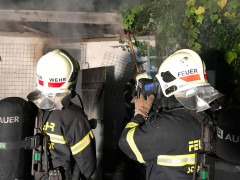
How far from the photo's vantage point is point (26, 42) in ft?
17.7

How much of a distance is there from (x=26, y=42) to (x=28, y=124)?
11.7 feet

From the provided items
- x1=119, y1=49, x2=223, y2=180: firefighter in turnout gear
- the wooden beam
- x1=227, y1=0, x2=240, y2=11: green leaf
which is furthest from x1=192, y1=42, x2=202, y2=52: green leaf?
x1=119, y1=49, x2=223, y2=180: firefighter in turnout gear

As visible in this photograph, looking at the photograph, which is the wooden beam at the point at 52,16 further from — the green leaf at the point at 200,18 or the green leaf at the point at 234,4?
the green leaf at the point at 234,4

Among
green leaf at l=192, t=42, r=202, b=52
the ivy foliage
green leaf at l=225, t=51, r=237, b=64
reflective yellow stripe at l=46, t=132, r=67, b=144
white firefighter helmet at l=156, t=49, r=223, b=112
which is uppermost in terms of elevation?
the ivy foliage

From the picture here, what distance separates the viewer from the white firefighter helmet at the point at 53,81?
2.59 meters

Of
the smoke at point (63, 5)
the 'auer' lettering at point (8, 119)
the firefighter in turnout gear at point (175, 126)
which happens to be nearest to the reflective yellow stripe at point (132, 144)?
the firefighter in turnout gear at point (175, 126)

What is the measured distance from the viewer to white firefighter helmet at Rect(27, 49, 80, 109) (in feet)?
8.51

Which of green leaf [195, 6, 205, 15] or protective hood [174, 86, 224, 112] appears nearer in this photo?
protective hood [174, 86, 224, 112]

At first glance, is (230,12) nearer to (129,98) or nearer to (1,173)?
(129,98)

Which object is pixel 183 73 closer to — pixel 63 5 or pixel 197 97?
pixel 197 97

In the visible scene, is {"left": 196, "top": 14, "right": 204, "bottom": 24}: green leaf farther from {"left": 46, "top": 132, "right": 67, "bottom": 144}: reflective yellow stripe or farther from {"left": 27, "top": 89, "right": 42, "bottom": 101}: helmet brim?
{"left": 46, "top": 132, "right": 67, "bottom": 144}: reflective yellow stripe

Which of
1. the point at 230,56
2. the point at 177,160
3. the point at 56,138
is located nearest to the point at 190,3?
the point at 230,56

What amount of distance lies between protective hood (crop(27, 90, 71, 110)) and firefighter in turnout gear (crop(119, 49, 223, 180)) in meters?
0.76

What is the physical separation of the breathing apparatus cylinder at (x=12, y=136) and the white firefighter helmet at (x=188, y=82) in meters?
1.45
